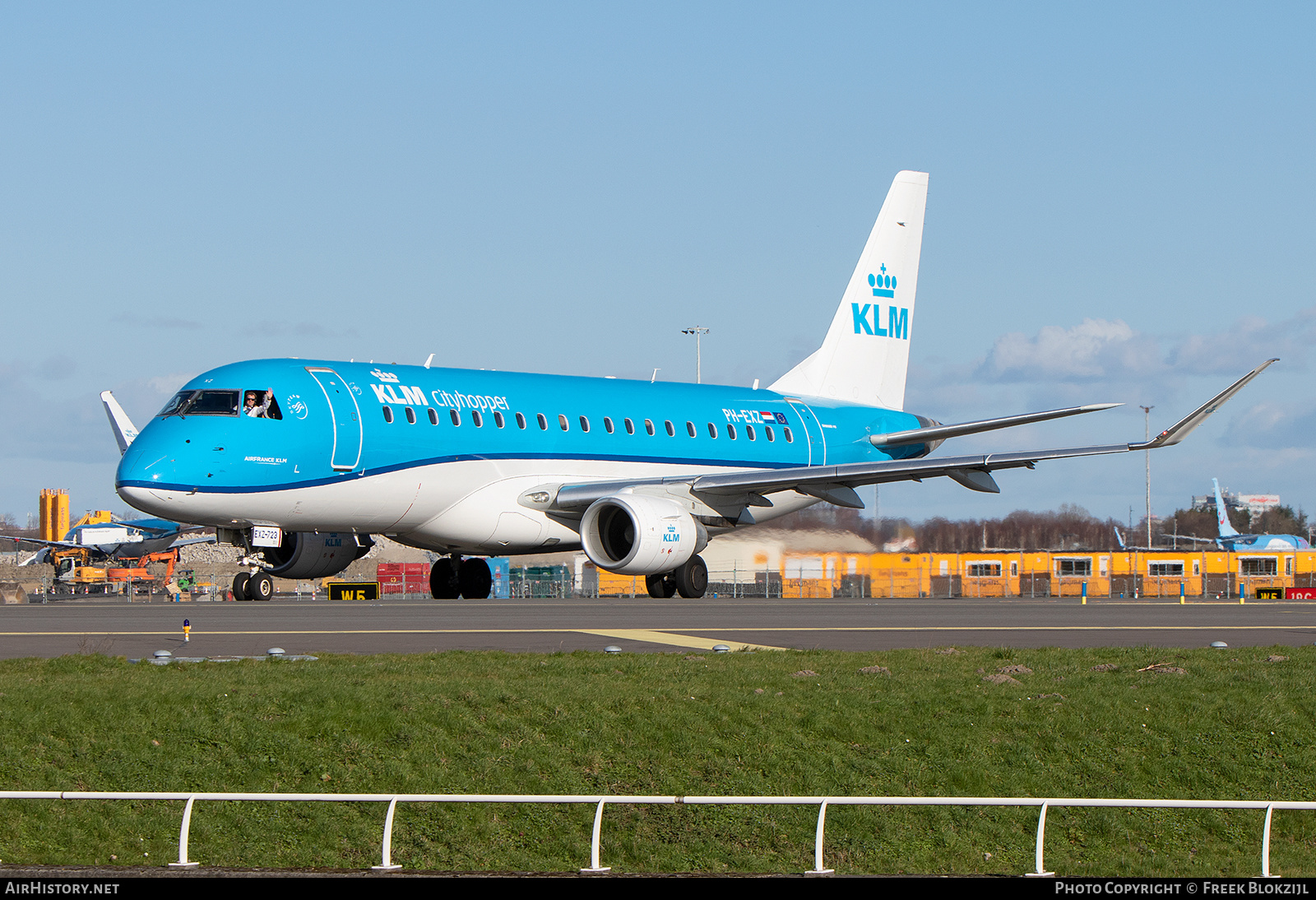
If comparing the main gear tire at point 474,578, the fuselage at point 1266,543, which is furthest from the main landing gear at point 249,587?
the fuselage at point 1266,543

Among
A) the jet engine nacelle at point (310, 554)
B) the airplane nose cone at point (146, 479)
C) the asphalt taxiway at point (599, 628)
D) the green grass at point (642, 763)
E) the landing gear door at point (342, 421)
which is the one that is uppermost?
the landing gear door at point (342, 421)

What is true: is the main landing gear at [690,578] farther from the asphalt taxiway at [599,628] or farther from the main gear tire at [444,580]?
the main gear tire at [444,580]

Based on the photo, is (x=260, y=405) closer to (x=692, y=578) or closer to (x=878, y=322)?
(x=692, y=578)

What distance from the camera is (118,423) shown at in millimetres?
37531

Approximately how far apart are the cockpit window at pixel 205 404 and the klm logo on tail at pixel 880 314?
66.5 ft

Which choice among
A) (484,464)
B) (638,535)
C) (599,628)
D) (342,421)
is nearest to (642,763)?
(599,628)

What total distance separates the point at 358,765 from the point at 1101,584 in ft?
155

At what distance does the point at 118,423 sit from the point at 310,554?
29.8ft

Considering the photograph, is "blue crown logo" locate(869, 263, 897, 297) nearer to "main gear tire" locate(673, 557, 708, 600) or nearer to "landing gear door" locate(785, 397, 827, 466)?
"landing gear door" locate(785, 397, 827, 466)

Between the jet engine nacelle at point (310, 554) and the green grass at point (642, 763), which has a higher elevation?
the jet engine nacelle at point (310, 554)

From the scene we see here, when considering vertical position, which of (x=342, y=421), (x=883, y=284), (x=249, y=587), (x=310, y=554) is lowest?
(x=249, y=587)

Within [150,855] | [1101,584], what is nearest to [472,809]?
[150,855]

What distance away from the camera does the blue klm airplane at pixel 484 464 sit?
27703mm
